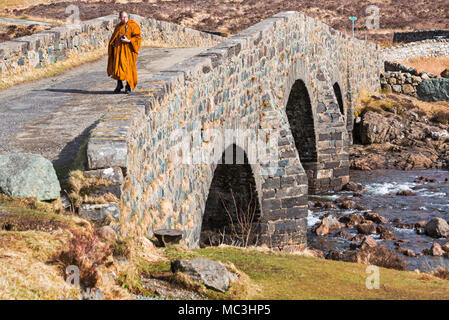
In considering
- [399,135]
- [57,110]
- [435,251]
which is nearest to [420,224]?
[435,251]

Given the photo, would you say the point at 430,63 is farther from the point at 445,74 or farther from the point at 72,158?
the point at 72,158

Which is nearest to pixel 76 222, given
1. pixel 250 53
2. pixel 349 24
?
pixel 250 53

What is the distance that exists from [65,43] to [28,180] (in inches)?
384

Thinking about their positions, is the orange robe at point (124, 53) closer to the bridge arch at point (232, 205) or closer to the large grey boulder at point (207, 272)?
the bridge arch at point (232, 205)

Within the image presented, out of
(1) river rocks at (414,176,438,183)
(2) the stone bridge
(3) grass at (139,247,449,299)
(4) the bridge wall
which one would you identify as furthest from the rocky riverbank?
(3) grass at (139,247,449,299)

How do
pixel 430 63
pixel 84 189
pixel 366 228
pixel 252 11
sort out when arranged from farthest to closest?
pixel 252 11 < pixel 430 63 < pixel 366 228 < pixel 84 189

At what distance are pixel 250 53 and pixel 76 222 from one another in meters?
6.52

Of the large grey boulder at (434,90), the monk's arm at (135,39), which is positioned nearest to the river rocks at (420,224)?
the monk's arm at (135,39)

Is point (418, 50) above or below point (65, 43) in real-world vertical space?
above

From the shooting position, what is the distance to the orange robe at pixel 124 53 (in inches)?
389

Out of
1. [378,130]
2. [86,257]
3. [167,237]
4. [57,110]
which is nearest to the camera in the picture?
[86,257]

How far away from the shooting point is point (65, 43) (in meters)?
14.6

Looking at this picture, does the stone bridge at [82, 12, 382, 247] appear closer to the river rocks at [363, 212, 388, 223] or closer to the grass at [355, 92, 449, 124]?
the river rocks at [363, 212, 388, 223]

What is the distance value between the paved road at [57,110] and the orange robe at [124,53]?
42 cm
